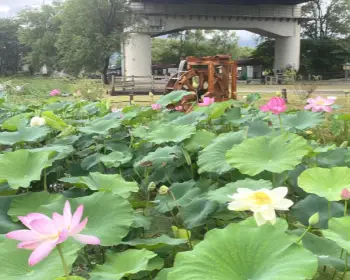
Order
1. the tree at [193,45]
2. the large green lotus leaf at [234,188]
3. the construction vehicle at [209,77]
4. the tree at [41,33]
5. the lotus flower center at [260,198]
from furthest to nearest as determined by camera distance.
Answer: the tree at [193,45]
the tree at [41,33]
the construction vehicle at [209,77]
the large green lotus leaf at [234,188]
the lotus flower center at [260,198]

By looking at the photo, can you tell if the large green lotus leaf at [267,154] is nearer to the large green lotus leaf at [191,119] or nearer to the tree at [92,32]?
the large green lotus leaf at [191,119]

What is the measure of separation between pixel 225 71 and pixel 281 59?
22.2 m

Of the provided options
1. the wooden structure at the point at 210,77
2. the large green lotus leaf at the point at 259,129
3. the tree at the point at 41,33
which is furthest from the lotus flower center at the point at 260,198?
the tree at the point at 41,33

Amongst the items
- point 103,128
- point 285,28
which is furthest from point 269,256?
point 285,28

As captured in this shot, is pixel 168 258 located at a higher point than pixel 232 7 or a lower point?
lower

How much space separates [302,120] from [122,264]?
1407mm

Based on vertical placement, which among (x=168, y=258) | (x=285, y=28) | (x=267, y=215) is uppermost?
(x=285, y=28)

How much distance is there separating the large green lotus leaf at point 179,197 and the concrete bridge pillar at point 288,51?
26904mm

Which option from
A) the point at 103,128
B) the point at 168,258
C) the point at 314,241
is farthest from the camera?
the point at 103,128

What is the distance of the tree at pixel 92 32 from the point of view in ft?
73.1

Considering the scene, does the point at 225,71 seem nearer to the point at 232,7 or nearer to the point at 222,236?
A: the point at 222,236

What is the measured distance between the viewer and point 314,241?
3.35 ft

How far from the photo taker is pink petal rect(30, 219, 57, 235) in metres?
0.64

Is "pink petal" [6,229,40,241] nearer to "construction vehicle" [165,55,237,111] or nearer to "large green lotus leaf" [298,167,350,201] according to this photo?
"large green lotus leaf" [298,167,350,201]
